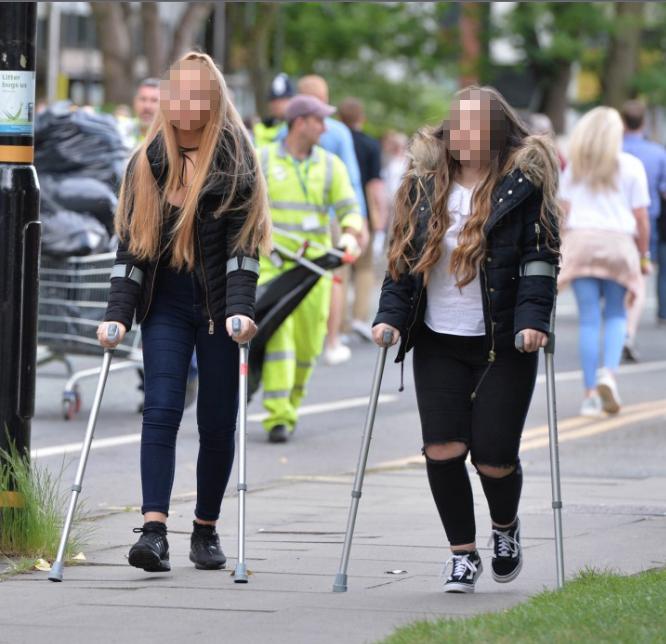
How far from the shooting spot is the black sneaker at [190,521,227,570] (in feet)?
21.4

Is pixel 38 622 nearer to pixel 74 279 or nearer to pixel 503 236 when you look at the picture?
pixel 503 236

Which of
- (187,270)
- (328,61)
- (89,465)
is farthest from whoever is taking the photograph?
(328,61)

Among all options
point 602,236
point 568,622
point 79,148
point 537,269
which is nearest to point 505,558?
point 537,269

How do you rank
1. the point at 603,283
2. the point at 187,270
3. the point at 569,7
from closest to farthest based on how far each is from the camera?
the point at 187,270 < the point at 603,283 < the point at 569,7

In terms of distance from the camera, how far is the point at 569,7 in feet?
148

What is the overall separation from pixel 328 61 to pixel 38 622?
152 feet

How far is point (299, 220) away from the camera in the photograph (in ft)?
35.9

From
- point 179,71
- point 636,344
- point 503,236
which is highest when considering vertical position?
point 179,71

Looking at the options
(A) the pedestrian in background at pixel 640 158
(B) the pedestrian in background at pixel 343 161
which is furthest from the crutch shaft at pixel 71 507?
(A) the pedestrian in background at pixel 640 158

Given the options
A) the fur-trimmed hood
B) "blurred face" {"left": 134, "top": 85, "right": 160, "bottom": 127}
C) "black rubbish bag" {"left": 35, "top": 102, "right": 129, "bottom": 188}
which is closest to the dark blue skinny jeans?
the fur-trimmed hood

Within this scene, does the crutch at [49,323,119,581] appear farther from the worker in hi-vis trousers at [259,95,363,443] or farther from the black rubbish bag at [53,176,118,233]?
the black rubbish bag at [53,176,118,233]

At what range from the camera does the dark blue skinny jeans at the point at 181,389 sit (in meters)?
6.38

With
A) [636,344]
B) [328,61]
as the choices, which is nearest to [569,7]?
[328,61]

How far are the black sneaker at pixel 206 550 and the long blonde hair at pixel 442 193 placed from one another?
1.24m
